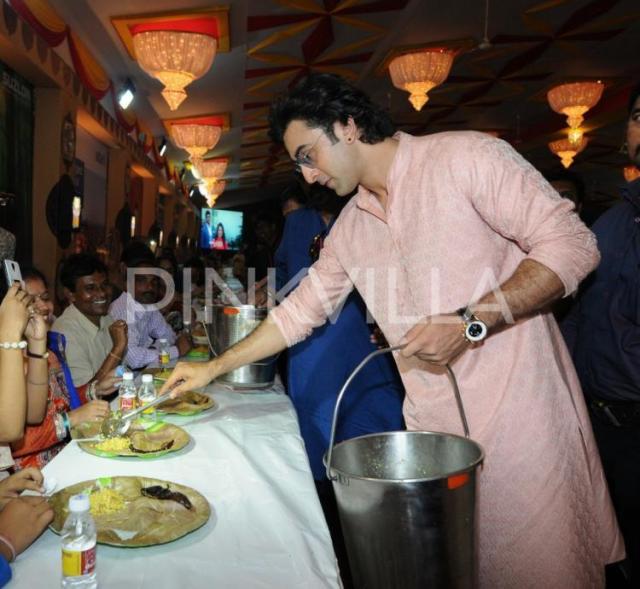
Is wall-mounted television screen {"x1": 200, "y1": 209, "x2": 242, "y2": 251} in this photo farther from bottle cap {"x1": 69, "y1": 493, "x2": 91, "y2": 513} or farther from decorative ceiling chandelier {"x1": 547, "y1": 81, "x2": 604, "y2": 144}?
bottle cap {"x1": 69, "y1": 493, "x2": 91, "y2": 513}

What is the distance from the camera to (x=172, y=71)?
5.47 meters

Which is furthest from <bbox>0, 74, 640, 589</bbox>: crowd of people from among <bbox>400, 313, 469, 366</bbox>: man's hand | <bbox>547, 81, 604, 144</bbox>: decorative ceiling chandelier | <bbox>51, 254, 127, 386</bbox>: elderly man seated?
<bbox>547, 81, 604, 144</bbox>: decorative ceiling chandelier

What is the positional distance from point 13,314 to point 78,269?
1.60 meters

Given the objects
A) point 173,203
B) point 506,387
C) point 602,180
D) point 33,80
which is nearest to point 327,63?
point 33,80

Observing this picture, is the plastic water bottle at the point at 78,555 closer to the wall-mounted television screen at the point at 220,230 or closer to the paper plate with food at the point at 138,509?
the paper plate with food at the point at 138,509

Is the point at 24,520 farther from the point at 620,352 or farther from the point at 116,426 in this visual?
the point at 620,352

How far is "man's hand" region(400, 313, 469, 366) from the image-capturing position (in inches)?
54.5

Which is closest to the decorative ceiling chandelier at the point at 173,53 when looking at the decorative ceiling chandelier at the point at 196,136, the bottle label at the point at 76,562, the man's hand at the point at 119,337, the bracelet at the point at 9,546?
the man's hand at the point at 119,337

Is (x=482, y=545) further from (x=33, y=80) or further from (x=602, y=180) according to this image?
(x=602, y=180)

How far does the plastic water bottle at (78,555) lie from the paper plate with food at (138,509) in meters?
0.12

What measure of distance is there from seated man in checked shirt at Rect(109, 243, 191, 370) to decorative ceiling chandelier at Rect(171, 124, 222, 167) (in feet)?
14.7

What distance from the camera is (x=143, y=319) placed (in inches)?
165

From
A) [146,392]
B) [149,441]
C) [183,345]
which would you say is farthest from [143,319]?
[149,441]

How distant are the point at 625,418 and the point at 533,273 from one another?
102 centimetres
